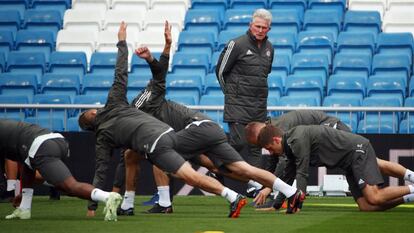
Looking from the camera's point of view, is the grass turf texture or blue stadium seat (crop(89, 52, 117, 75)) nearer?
the grass turf texture

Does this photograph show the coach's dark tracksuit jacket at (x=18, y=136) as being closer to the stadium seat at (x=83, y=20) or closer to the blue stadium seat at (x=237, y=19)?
the blue stadium seat at (x=237, y=19)

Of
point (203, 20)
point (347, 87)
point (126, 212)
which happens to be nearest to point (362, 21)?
point (347, 87)

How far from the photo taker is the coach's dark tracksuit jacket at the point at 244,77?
15273mm

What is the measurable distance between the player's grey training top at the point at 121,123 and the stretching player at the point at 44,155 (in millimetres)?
546

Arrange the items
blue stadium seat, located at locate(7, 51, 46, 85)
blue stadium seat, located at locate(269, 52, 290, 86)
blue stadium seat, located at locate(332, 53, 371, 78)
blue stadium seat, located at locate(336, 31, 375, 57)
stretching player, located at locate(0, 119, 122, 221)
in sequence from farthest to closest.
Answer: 1. blue stadium seat, located at locate(7, 51, 46, 85)
2. blue stadium seat, located at locate(336, 31, 375, 57)
3. blue stadium seat, located at locate(269, 52, 290, 86)
4. blue stadium seat, located at locate(332, 53, 371, 78)
5. stretching player, located at locate(0, 119, 122, 221)

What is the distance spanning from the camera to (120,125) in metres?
12.6

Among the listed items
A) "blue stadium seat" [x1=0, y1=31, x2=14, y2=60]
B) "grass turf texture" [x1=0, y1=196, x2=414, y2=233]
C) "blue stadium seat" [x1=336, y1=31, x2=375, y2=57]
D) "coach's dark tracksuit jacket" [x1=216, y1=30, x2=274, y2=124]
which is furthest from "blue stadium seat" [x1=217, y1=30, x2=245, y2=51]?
"grass turf texture" [x1=0, y1=196, x2=414, y2=233]

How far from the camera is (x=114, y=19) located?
78.1 ft

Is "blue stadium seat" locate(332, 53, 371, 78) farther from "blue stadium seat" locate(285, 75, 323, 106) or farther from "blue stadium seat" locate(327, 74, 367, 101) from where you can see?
"blue stadium seat" locate(285, 75, 323, 106)

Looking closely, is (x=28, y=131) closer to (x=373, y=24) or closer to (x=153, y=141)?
(x=153, y=141)

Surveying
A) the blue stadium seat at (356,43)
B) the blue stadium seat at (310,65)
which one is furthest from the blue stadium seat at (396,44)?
the blue stadium seat at (310,65)

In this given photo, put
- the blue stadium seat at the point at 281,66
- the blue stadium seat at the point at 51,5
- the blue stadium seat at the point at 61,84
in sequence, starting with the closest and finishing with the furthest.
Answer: the blue stadium seat at the point at 281,66
the blue stadium seat at the point at 61,84
the blue stadium seat at the point at 51,5

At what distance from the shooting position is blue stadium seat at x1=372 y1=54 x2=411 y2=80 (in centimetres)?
2078

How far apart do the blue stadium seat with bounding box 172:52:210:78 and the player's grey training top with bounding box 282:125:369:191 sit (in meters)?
8.06
